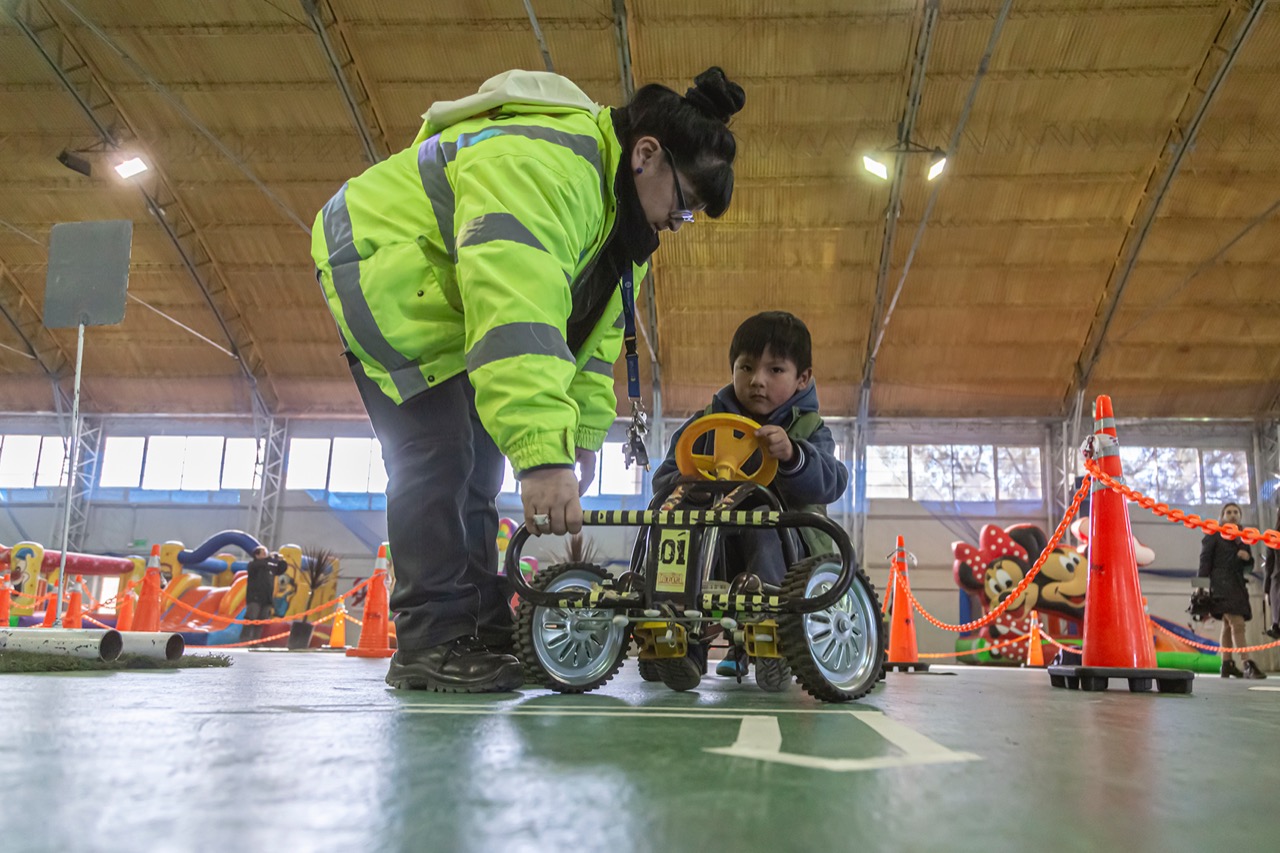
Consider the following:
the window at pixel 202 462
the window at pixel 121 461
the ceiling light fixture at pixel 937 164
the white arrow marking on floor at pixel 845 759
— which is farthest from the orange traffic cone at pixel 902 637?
the window at pixel 121 461

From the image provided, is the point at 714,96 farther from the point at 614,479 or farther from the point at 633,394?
the point at 614,479

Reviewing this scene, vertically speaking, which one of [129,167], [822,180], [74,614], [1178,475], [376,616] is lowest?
[74,614]

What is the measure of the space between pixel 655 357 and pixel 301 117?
763cm

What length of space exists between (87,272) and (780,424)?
4395 millimetres

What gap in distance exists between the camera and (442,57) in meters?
13.7

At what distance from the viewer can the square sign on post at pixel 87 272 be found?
17.8 ft

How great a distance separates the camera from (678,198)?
2.46 metres

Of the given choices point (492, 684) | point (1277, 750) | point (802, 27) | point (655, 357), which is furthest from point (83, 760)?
point (655, 357)

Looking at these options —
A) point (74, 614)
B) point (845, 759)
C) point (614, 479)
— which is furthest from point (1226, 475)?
point (845, 759)

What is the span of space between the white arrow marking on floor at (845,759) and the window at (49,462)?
80.4ft

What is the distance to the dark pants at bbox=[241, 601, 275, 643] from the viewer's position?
45.3ft

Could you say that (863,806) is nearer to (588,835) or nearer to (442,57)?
(588,835)

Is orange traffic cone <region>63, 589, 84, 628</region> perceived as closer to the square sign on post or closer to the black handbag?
the square sign on post

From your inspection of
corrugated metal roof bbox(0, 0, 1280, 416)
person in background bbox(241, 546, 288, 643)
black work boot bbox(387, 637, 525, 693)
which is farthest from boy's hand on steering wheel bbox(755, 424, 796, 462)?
person in background bbox(241, 546, 288, 643)
